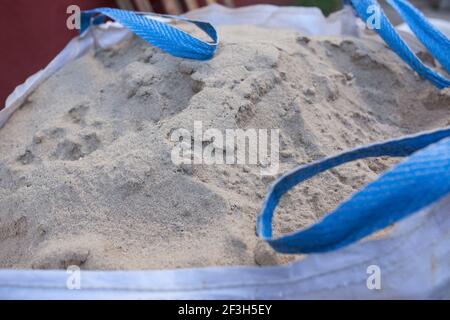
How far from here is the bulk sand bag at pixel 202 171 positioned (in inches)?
32.8

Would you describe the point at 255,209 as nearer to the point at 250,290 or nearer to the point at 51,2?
the point at 250,290

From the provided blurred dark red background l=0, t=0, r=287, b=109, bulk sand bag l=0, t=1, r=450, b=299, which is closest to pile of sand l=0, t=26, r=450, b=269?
bulk sand bag l=0, t=1, r=450, b=299

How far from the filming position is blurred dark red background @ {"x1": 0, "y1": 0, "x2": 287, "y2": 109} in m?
1.69

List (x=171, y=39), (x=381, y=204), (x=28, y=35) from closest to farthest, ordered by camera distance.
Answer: (x=381, y=204), (x=171, y=39), (x=28, y=35)

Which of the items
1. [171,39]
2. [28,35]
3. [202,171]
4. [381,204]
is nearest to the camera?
[381,204]

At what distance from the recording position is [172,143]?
3.52 feet

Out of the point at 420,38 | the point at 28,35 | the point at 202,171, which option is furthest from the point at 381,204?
the point at 28,35

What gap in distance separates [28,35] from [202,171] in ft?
3.42

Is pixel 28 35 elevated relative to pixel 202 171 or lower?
elevated

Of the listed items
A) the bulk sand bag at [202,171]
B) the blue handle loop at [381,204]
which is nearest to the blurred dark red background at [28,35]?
the bulk sand bag at [202,171]

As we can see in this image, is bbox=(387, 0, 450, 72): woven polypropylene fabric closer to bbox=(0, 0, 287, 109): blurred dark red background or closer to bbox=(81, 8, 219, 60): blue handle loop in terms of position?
bbox=(81, 8, 219, 60): blue handle loop

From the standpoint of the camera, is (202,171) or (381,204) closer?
(381,204)

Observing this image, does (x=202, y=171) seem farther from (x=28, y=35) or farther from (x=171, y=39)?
(x=28, y=35)

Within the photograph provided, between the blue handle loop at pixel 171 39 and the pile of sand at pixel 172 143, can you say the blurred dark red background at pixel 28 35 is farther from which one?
the blue handle loop at pixel 171 39
